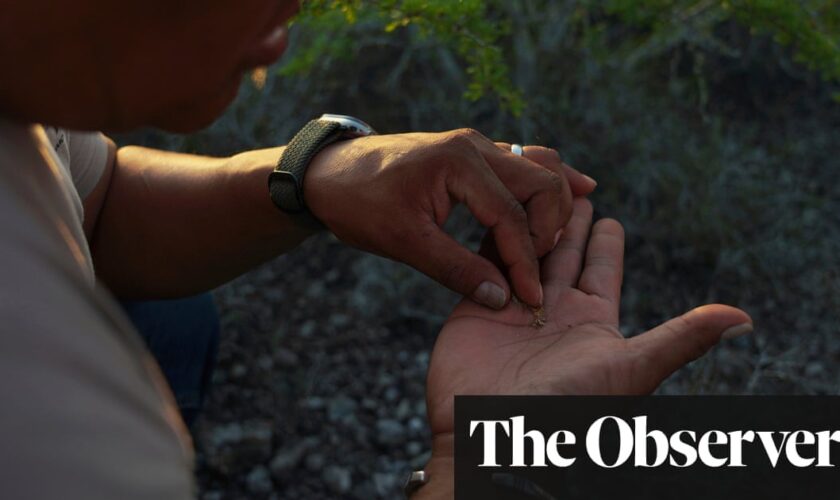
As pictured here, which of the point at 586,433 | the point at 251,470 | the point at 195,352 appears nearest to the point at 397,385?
the point at 251,470

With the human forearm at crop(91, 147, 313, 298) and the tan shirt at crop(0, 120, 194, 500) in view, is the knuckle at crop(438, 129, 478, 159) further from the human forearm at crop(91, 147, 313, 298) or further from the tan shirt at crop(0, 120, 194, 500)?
the tan shirt at crop(0, 120, 194, 500)

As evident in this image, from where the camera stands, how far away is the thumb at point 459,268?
170 centimetres

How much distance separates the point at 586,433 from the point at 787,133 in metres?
1.94

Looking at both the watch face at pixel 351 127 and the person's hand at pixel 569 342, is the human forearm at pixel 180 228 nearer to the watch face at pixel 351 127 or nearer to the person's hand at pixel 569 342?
the watch face at pixel 351 127

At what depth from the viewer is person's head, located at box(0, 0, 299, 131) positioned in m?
0.83

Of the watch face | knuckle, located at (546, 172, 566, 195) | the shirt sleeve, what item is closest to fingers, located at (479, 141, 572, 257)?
knuckle, located at (546, 172, 566, 195)

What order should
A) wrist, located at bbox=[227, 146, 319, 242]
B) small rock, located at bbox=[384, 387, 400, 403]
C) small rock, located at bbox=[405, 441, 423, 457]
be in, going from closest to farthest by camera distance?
1. wrist, located at bbox=[227, 146, 319, 242]
2. small rock, located at bbox=[405, 441, 423, 457]
3. small rock, located at bbox=[384, 387, 400, 403]

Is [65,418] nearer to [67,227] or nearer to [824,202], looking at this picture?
[67,227]

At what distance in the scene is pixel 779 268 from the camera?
2.93 meters

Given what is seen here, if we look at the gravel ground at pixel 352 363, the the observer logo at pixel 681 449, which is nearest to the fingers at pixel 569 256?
the the observer logo at pixel 681 449

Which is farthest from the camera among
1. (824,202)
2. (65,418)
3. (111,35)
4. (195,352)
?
(824,202)

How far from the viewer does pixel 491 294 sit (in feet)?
5.64

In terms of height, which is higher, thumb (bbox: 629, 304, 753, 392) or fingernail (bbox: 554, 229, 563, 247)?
fingernail (bbox: 554, 229, 563, 247)

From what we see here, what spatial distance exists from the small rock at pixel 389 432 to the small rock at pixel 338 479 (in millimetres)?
134
